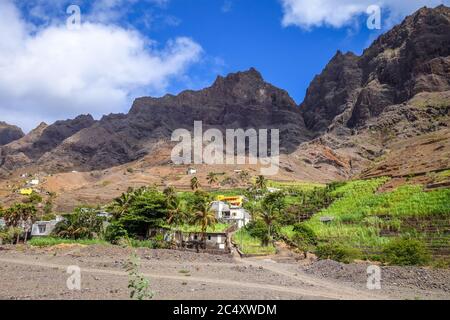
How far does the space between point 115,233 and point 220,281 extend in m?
36.7

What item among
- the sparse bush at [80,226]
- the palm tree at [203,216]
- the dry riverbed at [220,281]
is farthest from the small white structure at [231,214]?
the dry riverbed at [220,281]

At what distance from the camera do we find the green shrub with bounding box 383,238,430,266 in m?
34.2

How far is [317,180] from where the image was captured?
15962 centimetres

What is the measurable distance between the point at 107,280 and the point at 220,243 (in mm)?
30948

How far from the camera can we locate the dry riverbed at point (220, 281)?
21.3 meters

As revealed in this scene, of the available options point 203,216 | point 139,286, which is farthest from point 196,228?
point 139,286

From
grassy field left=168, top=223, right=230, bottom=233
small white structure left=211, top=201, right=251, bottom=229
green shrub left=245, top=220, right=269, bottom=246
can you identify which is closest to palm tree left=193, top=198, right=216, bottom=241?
green shrub left=245, top=220, right=269, bottom=246

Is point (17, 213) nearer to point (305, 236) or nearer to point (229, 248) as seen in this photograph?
point (229, 248)

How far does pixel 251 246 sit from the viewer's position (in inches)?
2176

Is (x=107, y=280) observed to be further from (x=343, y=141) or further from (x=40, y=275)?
(x=343, y=141)

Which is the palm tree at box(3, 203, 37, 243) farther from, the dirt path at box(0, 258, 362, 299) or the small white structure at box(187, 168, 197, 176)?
the small white structure at box(187, 168, 197, 176)

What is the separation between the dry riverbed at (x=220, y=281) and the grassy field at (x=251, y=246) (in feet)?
27.9
